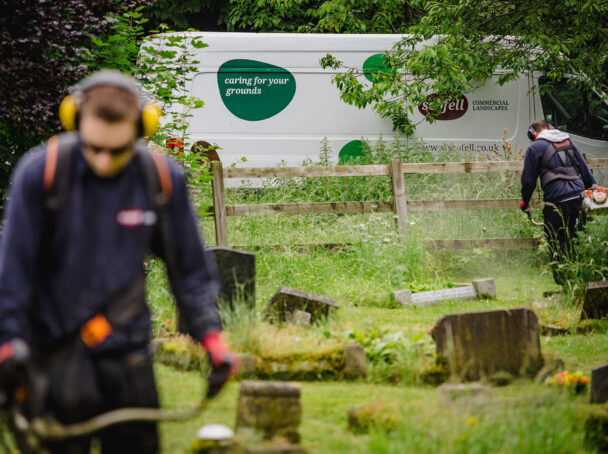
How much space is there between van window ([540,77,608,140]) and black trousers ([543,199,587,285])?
5.59m

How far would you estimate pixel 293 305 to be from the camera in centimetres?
683

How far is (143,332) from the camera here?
271cm

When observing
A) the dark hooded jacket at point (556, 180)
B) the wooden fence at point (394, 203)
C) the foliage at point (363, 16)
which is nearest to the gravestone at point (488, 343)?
the dark hooded jacket at point (556, 180)

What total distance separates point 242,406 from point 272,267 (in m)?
5.20

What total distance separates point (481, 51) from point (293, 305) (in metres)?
8.35

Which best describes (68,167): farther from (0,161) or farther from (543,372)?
(0,161)

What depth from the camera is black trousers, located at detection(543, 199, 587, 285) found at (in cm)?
925

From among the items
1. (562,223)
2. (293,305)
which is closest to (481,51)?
(562,223)

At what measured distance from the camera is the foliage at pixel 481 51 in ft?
42.1

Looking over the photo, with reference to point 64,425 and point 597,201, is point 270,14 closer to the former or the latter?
point 597,201

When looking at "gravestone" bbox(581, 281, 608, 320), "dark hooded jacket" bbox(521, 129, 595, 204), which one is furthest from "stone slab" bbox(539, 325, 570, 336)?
"dark hooded jacket" bbox(521, 129, 595, 204)

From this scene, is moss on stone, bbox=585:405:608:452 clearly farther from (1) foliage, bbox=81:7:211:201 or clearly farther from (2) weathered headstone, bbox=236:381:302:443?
(1) foliage, bbox=81:7:211:201

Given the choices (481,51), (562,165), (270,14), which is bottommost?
(562,165)

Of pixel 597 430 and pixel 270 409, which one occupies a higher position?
pixel 270 409
